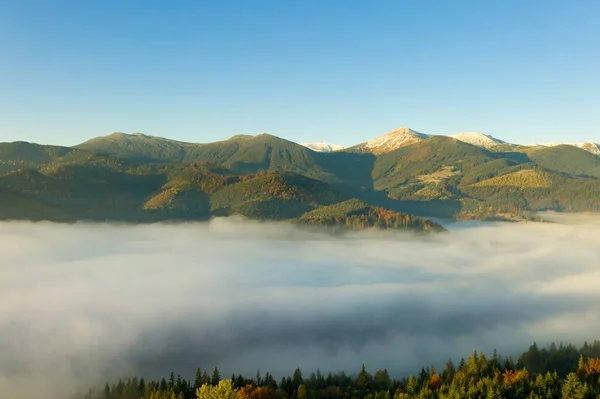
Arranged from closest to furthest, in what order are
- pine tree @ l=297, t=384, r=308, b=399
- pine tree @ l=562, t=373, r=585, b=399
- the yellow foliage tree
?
the yellow foliage tree
pine tree @ l=562, t=373, r=585, b=399
pine tree @ l=297, t=384, r=308, b=399

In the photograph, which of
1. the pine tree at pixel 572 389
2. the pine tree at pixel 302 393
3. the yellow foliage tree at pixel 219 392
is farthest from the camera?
the pine tree at pixel 302 393

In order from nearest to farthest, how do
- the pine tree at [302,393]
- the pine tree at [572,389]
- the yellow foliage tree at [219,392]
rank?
the yellow foliage tree at [219,392] < the pine tree at [572,389] < the pine tree at [302,393]

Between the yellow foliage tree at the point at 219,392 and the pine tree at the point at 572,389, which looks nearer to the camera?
the yellow foliage tree at the point at 219,392

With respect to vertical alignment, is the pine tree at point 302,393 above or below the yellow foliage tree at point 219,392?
below

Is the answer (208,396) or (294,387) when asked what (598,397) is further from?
(208,396)

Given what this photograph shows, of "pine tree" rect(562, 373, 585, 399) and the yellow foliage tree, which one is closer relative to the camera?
the yellow foliage tree

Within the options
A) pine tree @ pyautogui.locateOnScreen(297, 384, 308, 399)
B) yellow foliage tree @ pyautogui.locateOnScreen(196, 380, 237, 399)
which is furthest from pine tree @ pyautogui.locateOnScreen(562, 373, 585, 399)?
yellow foliage tree @ pyautogui.locateOnScreen(196, 380, 237, 399)

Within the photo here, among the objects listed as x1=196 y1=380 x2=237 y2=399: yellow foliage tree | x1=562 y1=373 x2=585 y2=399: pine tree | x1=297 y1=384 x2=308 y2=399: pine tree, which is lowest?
x1=297 y1=384 x2=308 y2=399: pine tree

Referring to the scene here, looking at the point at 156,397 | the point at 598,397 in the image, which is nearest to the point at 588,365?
the point at 598,397

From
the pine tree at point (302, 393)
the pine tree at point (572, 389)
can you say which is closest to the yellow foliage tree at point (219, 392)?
the pine tree at point (302, 393)

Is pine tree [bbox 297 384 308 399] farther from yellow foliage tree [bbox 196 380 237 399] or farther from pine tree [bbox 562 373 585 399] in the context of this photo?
pine tree [bbox 562 373 585 399]

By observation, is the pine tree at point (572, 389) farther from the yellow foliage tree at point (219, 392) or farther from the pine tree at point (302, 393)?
the yellow foliage tree at point (219, 392)

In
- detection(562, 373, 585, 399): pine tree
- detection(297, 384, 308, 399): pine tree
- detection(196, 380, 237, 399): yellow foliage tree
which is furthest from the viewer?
detection(297, 384, 308, 399): pine tree
